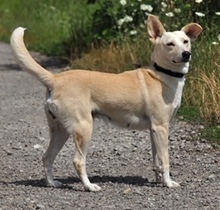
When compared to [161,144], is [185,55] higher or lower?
higher

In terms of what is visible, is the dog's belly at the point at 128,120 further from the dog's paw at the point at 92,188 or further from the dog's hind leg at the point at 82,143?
the dog's paw at the point at 92,188

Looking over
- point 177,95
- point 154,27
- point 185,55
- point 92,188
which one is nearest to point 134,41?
point 154,27

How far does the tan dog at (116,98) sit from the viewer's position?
7.67 metres

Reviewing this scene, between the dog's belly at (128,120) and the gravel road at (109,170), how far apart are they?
1.73ft

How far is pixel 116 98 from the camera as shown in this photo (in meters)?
7.84

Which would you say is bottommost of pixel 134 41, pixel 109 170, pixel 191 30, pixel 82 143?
pixel 134 41

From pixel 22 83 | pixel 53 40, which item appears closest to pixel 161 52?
pixel 22 83

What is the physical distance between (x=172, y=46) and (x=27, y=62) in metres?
1.35

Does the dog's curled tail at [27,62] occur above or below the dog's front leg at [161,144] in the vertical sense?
above

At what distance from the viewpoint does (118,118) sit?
25.9 feet

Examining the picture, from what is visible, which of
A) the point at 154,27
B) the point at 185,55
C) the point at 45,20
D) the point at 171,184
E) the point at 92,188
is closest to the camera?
the point at 92,188

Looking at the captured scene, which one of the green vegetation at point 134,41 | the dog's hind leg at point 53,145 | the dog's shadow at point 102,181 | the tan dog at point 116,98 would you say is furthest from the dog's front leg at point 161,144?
the green vegetation at point 134,41

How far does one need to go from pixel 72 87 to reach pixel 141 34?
22.0 ft

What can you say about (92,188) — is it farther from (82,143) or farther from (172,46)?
(172,46)
